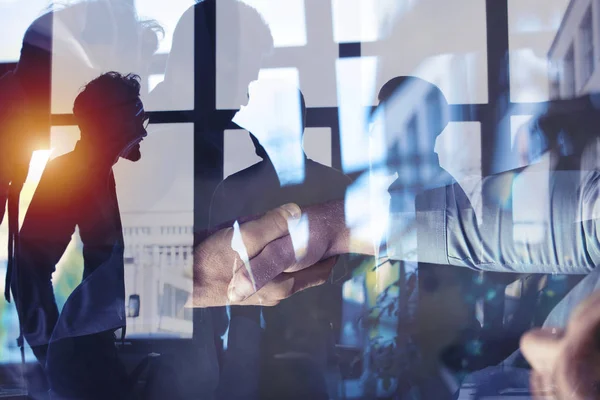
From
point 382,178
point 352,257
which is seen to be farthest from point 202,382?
point 382,178

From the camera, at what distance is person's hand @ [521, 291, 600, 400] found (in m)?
0.72

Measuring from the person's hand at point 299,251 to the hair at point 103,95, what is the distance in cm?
35

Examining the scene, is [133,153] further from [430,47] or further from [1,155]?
[430,47]

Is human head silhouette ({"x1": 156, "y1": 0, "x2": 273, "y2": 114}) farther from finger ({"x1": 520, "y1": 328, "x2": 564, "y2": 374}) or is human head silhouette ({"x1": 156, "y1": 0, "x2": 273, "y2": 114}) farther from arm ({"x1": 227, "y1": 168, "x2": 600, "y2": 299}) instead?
finger ({"x1": 520, "y1": 328, "x2": 564, "y2": 374})

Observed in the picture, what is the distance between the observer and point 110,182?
834 mm

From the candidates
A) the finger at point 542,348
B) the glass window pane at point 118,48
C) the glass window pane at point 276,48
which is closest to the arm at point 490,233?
the finger at point 542,348

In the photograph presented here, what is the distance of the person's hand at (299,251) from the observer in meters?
0.81

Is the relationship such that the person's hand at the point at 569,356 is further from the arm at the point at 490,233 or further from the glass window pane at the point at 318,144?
the glass window pane at the point at 318,144

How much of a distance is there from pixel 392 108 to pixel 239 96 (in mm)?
266

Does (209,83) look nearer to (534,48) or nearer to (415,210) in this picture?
(415,210)

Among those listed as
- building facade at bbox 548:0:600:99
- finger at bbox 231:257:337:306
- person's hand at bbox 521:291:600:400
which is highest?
building facade at bbox 548:0:600:99

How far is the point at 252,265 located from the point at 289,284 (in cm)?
7

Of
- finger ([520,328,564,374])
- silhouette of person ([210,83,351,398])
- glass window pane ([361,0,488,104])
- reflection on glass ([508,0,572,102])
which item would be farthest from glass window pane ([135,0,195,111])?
finger ([520,328,564,374])

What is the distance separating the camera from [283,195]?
→ 32.1 inches
